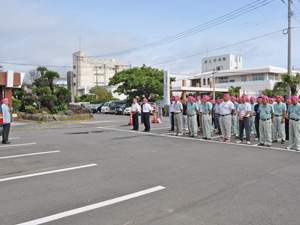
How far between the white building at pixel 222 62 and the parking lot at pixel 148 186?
2851 inches

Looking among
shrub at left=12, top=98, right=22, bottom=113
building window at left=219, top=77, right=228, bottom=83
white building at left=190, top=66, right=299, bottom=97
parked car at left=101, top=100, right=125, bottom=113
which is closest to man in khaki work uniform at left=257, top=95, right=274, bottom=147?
shrub at left=12, top=98, right=22, bottom=113

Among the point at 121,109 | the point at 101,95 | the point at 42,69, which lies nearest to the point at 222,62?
the point at 101,95

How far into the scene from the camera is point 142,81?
38.6 meters

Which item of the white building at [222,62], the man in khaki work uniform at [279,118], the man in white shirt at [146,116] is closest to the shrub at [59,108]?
the man in white shirt at [146,116]

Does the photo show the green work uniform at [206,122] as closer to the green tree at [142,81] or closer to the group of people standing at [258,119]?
the group of people standing at [258,119]

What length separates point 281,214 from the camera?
4.07m

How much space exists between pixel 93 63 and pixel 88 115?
8404 centimetres

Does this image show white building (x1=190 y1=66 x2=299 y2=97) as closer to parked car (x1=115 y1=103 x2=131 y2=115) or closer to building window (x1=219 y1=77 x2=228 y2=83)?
building window (x1=219 y1=77 x2=228 y2=83)

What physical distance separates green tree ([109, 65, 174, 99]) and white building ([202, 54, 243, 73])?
4168cm

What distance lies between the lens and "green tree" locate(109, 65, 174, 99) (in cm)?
3894

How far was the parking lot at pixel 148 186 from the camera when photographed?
4.03 m

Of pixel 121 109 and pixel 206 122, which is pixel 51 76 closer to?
pixel 121 109

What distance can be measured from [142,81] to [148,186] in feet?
110

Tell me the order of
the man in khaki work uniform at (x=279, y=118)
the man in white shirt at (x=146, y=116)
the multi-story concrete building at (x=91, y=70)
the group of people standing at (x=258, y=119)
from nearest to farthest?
1. the group of people standing at (x=258, y=119)
2. the man in khaki work uniform at (x=279, y=118)
3. the man in white shirt at (x=146, y=116)
4. the multi-story concrete building at (x=91, y=70)
